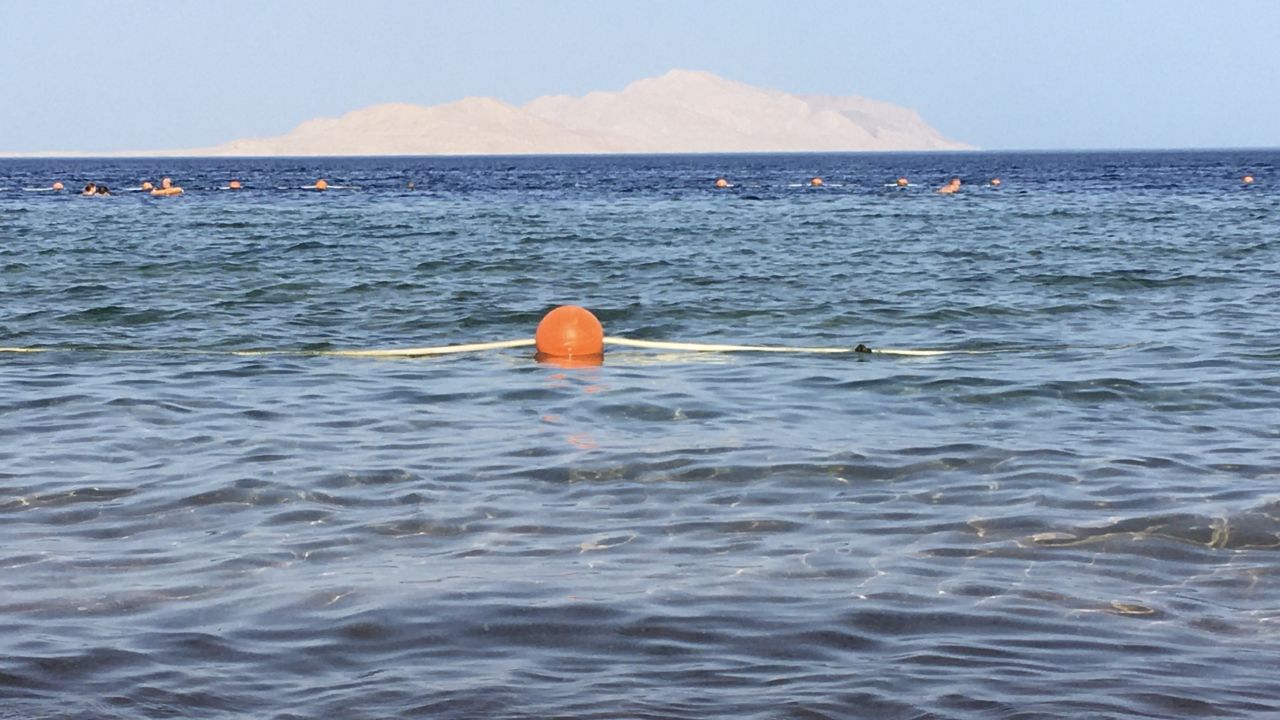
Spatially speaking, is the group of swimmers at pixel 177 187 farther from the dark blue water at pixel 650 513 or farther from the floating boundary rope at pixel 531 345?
the floating boundary rope at pixel 531 345

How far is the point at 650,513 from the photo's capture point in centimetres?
835

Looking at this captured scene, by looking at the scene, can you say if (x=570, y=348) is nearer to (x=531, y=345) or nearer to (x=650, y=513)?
(x=531, y=345)

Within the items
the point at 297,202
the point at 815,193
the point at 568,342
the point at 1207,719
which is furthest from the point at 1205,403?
the point at 815,193

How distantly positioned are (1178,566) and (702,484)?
2.82 metres

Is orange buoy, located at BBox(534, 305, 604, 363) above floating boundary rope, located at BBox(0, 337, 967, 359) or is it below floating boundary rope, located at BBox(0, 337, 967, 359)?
above

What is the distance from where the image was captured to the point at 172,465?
9562 mm

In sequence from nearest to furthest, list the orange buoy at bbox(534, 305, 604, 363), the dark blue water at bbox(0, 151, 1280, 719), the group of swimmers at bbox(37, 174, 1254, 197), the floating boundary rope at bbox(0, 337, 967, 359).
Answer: the dark blue water at bbox(0, 151, 1280, 719) < the orange buoy at bbox(534, 305, 604, 363) < the floating boundary rope at bbox(0, 337, 967, 359) < the group of swimmers at bbox(37, 174, 1254, 197)

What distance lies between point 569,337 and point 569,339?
2cm

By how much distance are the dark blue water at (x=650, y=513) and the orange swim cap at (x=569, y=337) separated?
1.52 feet

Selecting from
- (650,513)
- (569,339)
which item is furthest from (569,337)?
(650,513)

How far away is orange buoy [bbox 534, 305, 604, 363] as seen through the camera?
1398 centimetres

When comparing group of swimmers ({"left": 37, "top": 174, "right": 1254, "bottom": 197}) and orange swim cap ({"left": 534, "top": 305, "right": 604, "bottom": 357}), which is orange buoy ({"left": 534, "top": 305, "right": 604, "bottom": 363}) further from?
group of swimmers ({"left": 37, "top": 174, "right": 1254, "bottom": 197})

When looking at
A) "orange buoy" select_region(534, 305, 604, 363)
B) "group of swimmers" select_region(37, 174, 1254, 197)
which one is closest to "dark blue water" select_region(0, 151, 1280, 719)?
"orange buoy" select_region(534, 305, 604, 363)

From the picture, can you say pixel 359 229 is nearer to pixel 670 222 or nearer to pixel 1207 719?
pixel 670 222
